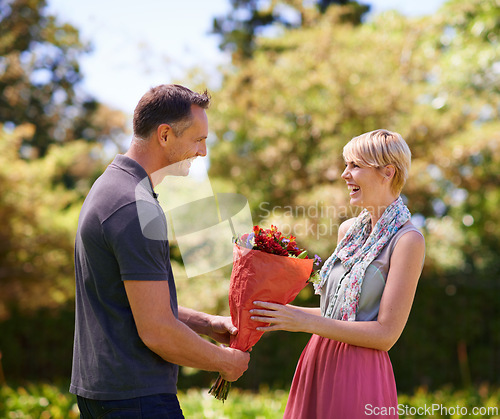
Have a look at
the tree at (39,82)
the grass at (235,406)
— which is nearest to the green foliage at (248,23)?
the tree at (39,82)

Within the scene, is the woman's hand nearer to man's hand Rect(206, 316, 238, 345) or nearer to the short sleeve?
man's hand Rect(206, 316, 238, 345)

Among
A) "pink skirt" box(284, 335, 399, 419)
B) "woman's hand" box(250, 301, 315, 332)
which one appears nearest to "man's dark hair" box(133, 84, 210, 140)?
"woman's hand" box(250, 301, 315, 332)

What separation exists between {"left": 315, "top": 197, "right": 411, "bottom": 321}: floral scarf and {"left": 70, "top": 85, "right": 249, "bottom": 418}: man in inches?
25.5

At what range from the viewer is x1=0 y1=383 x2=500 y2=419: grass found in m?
4.94

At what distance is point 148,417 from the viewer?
1765mm

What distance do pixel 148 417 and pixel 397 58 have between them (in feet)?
25.9

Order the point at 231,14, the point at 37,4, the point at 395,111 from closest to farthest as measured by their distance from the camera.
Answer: the point at 395,111
the point at 37,4
the point at 231,14

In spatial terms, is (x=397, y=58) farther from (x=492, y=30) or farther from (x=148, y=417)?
(x=148, y=417)

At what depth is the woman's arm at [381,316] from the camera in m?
2.12

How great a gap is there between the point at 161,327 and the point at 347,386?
928 mm

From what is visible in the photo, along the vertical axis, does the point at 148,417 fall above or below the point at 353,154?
below

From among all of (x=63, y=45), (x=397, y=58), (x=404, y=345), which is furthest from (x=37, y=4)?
(x=404, y=345)

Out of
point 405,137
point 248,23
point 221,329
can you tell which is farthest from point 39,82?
point 221,329

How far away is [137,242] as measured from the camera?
1692 millimetres
